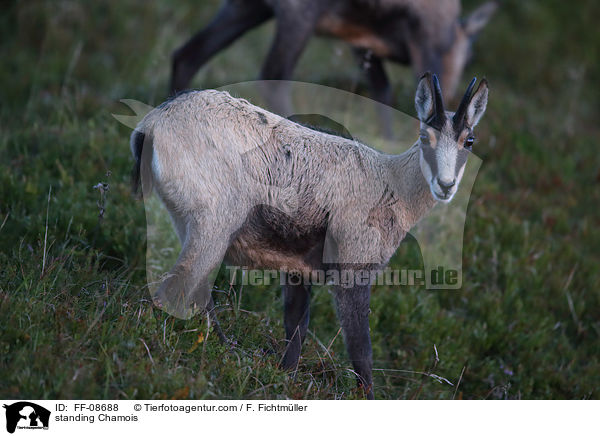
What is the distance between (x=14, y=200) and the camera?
5676mm

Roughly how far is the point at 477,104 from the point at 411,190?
70cm

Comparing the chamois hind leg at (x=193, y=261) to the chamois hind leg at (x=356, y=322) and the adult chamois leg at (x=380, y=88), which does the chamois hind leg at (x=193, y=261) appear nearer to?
the chamois hind leg at (x=356, y=322)

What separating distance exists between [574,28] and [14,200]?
11332mm

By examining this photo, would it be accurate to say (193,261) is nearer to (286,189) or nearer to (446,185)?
(286,189)

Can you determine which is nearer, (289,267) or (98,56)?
(289,267)

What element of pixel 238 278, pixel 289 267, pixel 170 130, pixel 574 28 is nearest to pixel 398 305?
pixel 238 278

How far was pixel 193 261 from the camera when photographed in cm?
393

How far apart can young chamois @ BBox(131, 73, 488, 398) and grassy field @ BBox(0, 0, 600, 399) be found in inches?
18.0

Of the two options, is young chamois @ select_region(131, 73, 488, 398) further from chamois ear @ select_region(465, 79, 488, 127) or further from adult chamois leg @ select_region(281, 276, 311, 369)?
adult chamois leg @ select_region(281, 276, 311, 369)

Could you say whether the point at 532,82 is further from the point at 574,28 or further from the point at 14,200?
the point at 14,200
